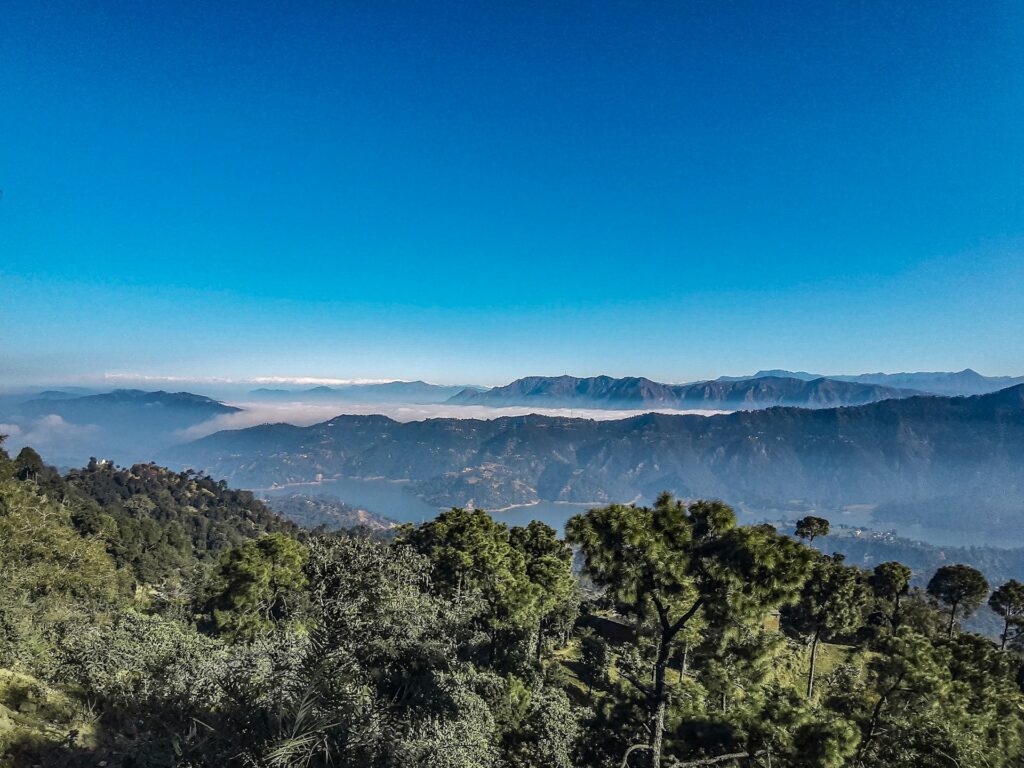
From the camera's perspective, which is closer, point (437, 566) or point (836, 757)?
point (836, 757)

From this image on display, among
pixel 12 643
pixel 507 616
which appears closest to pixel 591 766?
pixel 507 616

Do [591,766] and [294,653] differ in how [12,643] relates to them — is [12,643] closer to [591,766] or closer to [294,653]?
[294,653]

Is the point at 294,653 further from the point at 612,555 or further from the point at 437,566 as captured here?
the point at 437,566

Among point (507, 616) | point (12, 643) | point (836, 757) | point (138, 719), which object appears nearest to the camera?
point (836, 757)

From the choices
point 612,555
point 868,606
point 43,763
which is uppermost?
point 612,555

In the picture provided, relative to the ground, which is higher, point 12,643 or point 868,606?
point 12,643

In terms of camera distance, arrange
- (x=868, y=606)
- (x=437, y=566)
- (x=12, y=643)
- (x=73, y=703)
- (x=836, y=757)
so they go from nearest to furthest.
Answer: (x=836, y=757), (x=73, y=703), (x=12, y=643), (x=437, y=566), (x=868, y=606)

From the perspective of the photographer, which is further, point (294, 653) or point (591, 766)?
point (591, 766)

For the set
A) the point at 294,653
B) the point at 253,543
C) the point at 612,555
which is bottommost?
the point at 253,543

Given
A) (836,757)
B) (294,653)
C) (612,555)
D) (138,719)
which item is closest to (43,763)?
(138,719)
